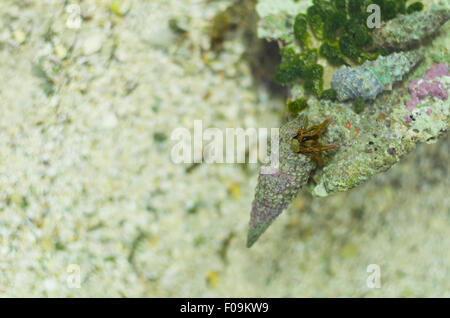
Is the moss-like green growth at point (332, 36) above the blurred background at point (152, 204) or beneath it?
above

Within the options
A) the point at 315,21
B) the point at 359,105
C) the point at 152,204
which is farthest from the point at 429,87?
the point at 152,204

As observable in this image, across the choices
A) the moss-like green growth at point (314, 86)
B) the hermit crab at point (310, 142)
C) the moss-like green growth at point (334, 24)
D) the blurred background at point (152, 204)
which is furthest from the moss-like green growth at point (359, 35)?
the blurred background at point (152, 204)

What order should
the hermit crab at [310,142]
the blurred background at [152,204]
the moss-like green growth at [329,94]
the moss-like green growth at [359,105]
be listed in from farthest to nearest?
the blurred background at [152,204]
the moss-like green growth at [329,94]
the moss-like green growth at [359,105]
the hermit crab at [310,142]

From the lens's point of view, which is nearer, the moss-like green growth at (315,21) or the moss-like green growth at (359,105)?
the moss-like green growth at (359,105)

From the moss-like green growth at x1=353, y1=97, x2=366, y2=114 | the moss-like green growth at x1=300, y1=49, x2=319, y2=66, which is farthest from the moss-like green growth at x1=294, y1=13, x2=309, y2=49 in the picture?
the moss-like green growth at x1=353, y1=97, x2=366, y2=114

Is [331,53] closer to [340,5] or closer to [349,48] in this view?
[349,48]

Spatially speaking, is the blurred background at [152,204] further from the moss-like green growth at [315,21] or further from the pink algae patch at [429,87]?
the pink algae patch at [429,87]

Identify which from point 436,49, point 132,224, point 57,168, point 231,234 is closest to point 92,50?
point 57,168
